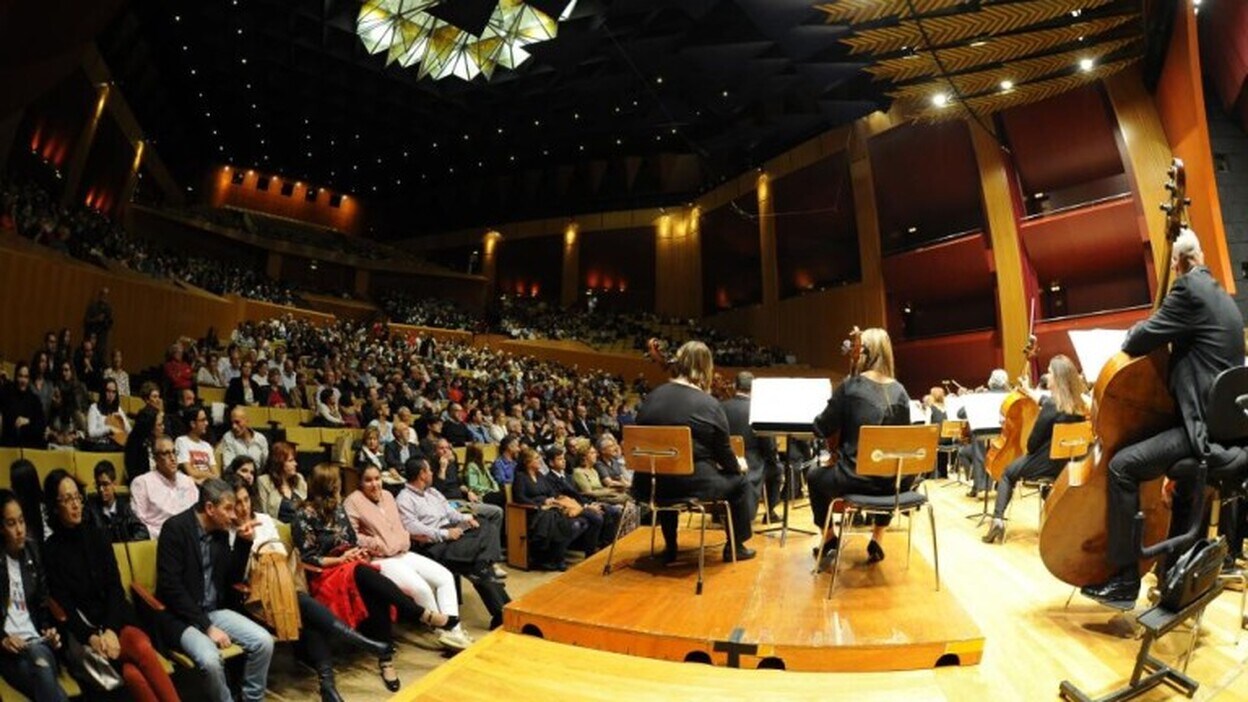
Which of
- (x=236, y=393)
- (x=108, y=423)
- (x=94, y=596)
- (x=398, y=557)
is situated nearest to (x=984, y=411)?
(x=398, y=557)

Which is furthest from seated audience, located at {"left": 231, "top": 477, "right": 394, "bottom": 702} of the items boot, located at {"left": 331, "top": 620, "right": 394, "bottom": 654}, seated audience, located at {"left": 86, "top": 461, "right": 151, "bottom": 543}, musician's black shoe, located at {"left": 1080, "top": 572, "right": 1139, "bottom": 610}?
musician's black shoe, located at {"left": 1080, "top": 572, "right": 1139, "bottom": 610}

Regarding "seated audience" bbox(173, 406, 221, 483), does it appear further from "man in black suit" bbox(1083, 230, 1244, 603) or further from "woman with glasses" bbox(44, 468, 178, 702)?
"man in black suit" bbox(1083, 230, 1244, 603)

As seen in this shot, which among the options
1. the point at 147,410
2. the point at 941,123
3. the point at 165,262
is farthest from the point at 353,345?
the point at 941,123

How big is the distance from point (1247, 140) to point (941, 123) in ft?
18.4

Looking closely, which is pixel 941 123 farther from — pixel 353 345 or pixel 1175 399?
pixel 1175 399

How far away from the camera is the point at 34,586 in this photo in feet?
9.10

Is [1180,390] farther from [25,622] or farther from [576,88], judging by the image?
[576,88]

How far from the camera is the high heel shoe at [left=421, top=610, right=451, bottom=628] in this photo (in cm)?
376

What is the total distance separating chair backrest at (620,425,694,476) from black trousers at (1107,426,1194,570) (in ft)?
5.30

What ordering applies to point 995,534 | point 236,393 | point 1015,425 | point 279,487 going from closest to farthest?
point 279,487 → point 995,534 → point 1015,425 → point 236,393

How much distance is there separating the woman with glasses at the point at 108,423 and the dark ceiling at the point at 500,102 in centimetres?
1122

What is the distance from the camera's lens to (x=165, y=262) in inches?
580

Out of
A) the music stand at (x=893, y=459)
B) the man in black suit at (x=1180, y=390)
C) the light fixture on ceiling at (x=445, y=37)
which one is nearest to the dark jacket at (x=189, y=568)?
the music stand at (x=893, y=459)

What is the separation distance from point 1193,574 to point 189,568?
3597mm
